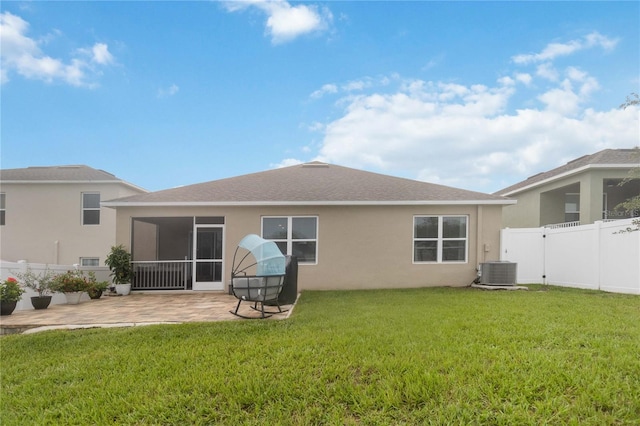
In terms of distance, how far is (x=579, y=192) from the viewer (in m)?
16.8

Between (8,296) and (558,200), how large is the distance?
21.9m

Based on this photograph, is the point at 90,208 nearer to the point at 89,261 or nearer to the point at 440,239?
the point at 89,261

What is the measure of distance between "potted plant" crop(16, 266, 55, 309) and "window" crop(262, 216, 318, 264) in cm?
607

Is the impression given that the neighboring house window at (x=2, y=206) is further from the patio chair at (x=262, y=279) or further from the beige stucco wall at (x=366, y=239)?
the patio chair at (x=262, y=279)

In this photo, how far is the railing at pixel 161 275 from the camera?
39.2 feet

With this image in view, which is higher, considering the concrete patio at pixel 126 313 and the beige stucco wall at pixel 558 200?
the beige stucco wall at pixel 558 200

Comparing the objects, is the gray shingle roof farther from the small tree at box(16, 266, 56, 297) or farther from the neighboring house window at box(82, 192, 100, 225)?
the small tree at box(16, 266, 56, 297)

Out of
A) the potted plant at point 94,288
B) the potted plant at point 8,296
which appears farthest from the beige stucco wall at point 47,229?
the potted plant at point 8,296

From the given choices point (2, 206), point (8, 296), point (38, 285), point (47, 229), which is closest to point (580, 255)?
point (8, 296)

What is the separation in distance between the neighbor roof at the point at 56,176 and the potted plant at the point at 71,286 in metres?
7.81

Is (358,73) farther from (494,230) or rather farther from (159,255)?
(159,255)

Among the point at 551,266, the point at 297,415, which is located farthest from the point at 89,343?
the point at 551,266

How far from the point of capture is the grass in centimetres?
304

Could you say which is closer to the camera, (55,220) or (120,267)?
(120,267)
